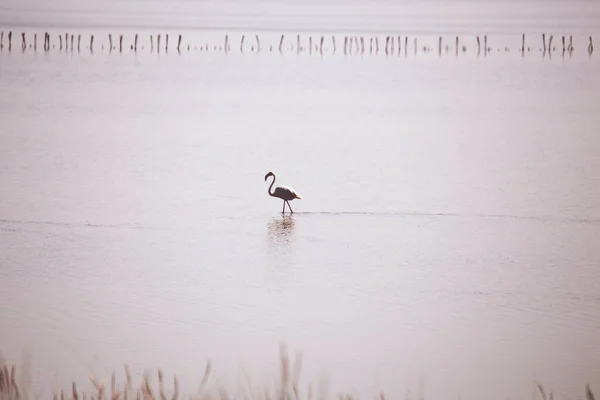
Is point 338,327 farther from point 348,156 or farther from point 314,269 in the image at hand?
point 348,156

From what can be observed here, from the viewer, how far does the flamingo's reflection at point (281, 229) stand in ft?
26.1

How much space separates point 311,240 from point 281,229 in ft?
1.33

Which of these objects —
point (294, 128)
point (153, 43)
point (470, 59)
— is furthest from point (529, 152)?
point (153, 43)

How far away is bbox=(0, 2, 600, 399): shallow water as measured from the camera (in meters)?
5.66

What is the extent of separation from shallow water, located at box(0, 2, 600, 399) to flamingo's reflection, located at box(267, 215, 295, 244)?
0.11 feet

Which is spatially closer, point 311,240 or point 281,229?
point 311,240

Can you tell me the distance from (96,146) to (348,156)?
113 inches

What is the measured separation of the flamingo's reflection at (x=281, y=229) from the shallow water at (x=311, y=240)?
1.3 inches

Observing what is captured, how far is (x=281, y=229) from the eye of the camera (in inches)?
325

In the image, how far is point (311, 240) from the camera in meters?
7.93

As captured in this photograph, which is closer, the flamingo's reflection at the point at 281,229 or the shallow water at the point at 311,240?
the shallow water at the point at 311,240

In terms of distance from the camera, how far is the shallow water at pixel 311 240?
5660 mm

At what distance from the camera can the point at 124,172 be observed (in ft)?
34.1

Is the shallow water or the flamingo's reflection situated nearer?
the shallow water
